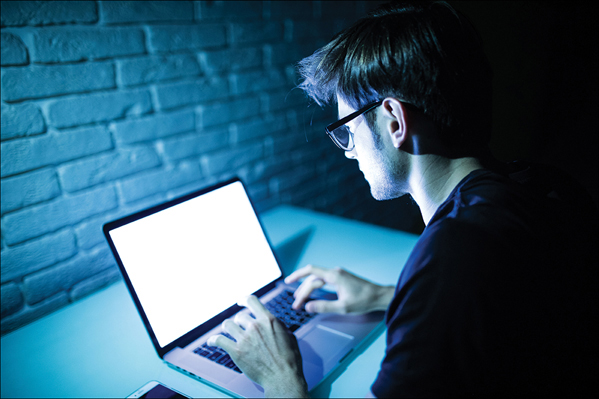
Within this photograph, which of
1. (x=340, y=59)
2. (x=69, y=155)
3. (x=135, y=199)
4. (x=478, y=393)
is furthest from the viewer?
(x=135, y=199)

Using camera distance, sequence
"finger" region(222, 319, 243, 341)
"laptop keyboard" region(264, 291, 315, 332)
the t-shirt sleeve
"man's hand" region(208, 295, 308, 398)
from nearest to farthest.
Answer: the t-shirt sleeve, "man's hand" region(208, 295, 308, 398), "finger" region(222, 319, 243, 341), "laptop keyboard" region(264, 291, 315, 332)

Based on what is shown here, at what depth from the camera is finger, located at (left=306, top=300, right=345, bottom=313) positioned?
0.91 m

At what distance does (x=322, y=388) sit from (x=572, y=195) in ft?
1.83

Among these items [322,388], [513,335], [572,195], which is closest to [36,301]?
[322,388]

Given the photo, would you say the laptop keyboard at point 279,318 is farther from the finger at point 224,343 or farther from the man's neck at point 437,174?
the man's neck at point 437,174

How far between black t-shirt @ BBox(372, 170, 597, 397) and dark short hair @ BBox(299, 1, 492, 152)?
0.16 m

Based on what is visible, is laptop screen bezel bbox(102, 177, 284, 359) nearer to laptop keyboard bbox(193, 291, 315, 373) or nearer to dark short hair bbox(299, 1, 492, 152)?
laptop keyboard bbox(193, 291, 315, 373)

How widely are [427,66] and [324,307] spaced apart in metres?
0.56

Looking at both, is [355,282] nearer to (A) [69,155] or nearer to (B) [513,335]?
(B) [513,335]

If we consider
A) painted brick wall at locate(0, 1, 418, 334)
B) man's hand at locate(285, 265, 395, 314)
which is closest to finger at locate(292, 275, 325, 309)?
man's hand at locate(285, 265, 395, 314)

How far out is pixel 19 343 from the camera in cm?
94

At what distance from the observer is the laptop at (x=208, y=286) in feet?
2.62

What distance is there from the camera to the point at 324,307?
0.92m

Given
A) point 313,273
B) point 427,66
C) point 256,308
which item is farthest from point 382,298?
point 427,66
